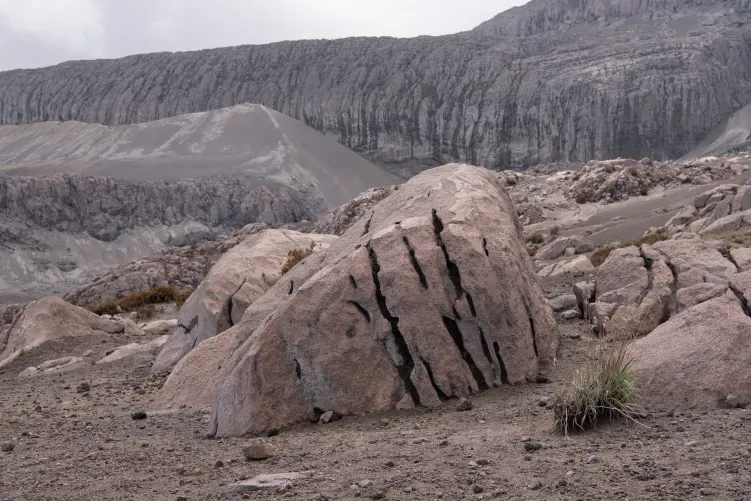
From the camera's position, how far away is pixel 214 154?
69875mm

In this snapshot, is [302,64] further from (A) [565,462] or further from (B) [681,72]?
(A) [565,462]

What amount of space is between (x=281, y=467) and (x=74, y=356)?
369 inches

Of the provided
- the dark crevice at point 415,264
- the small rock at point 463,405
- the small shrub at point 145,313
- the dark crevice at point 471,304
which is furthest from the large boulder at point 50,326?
the small rock at point 463,405

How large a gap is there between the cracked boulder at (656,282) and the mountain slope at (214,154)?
185 ft

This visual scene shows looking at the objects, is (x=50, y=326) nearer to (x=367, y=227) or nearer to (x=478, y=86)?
(x=367, y=227)

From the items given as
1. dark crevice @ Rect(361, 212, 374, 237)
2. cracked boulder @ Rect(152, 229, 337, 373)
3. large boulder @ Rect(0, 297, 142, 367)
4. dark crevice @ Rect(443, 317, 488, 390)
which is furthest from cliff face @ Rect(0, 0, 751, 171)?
dark crevice @ Rect(443, 317, 488, 390)

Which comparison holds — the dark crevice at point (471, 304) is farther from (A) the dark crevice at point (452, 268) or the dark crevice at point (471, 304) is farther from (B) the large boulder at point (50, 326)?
(B) the large boulder at point (50, 326)

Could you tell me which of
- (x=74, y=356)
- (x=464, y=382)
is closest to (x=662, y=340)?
(x=464, y=382)

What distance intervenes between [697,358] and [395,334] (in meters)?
2.45

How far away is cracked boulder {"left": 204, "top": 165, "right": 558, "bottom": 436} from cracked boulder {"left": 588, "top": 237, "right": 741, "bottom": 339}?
4.17 ft

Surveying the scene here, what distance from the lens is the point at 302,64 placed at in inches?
3209

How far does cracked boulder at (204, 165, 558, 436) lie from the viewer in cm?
→ 664

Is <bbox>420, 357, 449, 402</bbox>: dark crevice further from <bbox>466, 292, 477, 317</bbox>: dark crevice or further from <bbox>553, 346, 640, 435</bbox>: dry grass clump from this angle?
<bbox>553, 346, 640, 435</bbox>: dry grass clump

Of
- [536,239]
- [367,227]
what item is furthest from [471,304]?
[536,239]
